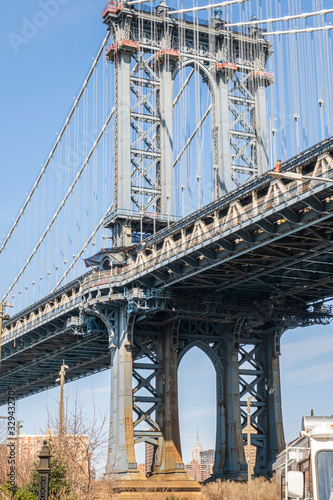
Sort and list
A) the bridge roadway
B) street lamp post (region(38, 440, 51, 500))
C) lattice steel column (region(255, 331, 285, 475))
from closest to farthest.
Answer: street lamp post (region(38, 440, 51, 500)), the bridge roadway, lattice steel column (region(255, 331, 285, 475))

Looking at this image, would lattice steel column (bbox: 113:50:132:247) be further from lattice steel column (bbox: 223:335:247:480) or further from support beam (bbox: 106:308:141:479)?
lattice steel column (bbox: 223:335:247:480)

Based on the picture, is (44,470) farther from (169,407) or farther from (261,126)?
(261,126)

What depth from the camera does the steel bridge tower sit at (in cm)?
5928

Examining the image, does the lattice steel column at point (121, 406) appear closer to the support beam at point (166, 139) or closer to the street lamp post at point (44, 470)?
the support beam at point (166, 139)

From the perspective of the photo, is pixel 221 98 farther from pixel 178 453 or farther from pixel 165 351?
pixel 178 453

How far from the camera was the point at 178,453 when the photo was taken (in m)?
60.7

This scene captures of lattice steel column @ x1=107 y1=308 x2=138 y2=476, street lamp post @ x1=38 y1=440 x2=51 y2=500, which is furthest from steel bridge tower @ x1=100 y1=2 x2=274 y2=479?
street lamp post @ x1=38 y1=440 x2=51 y2=500

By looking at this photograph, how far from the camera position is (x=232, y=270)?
5244 centimetres

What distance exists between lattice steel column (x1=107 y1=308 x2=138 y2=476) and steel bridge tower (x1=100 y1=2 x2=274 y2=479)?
69 mm

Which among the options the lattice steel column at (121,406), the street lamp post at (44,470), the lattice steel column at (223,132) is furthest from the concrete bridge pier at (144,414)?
→ the street lamp post at (44,470)

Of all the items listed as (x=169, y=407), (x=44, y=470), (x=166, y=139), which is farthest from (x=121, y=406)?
(x=44, y=470)

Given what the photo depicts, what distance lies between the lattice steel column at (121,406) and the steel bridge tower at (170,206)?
7 cm

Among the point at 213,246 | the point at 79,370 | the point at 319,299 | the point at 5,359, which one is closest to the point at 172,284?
the point at 213,246

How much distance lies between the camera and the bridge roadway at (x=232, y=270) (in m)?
→ 41.6
